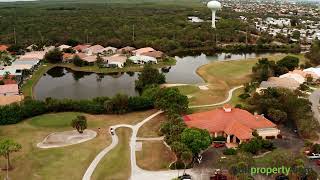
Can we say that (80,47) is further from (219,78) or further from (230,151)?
(230,151)

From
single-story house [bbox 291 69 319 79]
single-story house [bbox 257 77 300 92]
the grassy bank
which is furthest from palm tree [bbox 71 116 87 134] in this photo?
single-story house [bbox 291 69 319 79]

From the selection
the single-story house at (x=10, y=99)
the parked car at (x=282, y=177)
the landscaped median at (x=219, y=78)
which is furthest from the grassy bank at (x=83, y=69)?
the parked car at (x=282, y=177)

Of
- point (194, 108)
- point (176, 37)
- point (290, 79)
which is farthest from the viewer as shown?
point (176, 37)

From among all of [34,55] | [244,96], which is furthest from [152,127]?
[34,55]

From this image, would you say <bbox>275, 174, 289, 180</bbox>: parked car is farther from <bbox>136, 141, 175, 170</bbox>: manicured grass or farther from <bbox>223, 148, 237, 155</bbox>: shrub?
<bbox>136, 141, 175, 170</bbox>: manicured grass

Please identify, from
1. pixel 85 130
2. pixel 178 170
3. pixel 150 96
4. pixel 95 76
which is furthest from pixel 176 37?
pixel 178 170

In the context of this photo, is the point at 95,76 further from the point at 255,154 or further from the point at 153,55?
the point at 255,154
